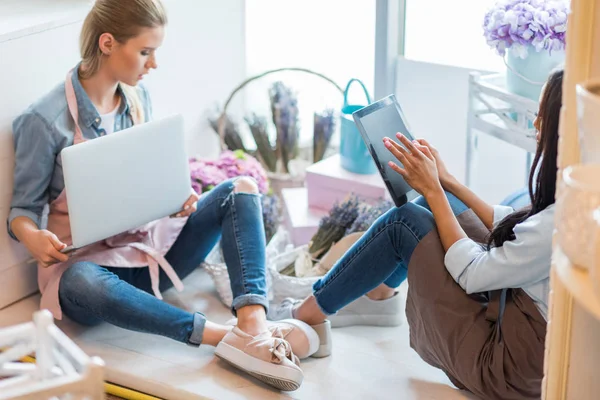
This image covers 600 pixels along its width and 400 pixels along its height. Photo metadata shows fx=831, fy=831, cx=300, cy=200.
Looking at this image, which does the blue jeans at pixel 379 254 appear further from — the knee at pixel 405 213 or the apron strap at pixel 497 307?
the apron strap at pixel 497 307

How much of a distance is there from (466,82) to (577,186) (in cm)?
178

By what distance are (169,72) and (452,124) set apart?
94 centimetres

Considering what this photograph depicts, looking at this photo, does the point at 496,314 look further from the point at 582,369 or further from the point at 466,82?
the point at 466,82

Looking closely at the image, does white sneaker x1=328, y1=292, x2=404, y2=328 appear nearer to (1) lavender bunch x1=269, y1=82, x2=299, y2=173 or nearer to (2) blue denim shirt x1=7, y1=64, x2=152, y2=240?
(2) blue denim shirt x1=7, y1=64, x2=152, y2=240

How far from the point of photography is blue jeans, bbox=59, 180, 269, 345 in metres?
1.98

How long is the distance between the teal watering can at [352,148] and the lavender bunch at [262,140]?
370 mm

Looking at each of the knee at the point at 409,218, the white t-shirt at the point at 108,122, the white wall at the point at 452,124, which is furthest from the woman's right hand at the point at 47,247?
the white wall at the point at 452,124

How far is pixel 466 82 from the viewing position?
2.60 metres

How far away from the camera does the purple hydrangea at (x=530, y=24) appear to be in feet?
6.82

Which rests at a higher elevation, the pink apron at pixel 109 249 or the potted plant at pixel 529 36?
the potted plant at pixel 529 36

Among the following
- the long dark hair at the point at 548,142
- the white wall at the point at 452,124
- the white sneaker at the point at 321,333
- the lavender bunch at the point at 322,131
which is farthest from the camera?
the lavender bunch at the point at 322,131

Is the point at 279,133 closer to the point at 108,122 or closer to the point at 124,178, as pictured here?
the point at 108,122

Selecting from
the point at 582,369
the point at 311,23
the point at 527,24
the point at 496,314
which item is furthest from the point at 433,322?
the point at 311,23

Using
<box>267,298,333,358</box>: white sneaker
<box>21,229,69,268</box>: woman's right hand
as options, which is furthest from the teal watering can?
<box>21,229,69,268</box>: woman's right hand
